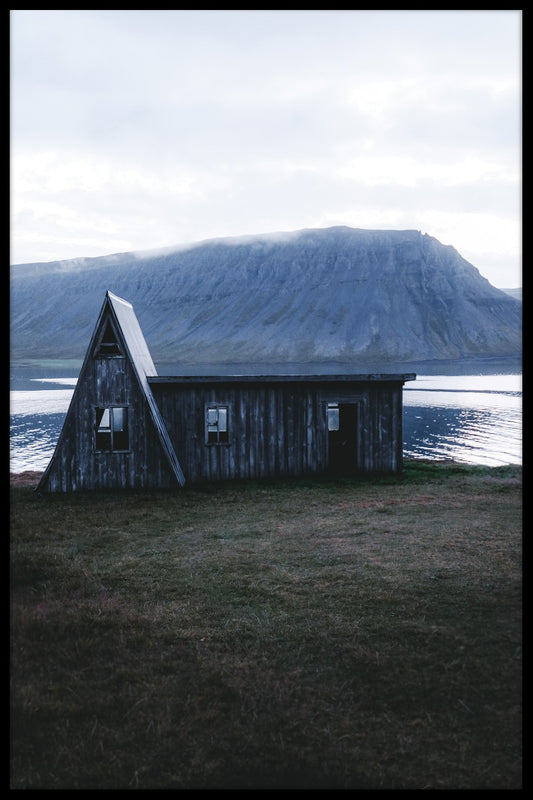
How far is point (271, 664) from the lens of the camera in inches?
305

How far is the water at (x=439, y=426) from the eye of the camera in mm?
48875

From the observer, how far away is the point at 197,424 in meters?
25.3

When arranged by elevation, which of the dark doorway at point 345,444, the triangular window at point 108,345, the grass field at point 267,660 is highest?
the triangular window at point 108,345

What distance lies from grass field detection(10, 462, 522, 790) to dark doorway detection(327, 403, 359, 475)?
38.3 ft

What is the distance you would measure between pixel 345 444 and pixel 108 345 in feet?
43.7

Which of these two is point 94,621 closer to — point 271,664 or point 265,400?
point 271,664

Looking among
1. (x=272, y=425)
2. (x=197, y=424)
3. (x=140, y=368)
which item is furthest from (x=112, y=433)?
(x=272, y=425)

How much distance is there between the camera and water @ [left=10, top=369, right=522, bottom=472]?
4888 centimetres

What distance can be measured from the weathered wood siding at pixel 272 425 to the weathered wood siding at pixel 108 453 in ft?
4.91

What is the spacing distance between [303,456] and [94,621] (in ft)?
59.4

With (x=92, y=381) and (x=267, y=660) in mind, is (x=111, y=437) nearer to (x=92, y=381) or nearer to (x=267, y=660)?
(x=92, y=381)

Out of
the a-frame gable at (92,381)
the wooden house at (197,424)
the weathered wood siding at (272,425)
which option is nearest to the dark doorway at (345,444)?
the wooden house at (197,424)

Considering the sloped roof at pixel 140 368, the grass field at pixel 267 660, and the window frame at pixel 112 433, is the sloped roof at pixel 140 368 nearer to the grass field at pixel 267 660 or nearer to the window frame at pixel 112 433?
the window frame at pixel 112 433

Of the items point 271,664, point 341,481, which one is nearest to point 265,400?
point 341,481
